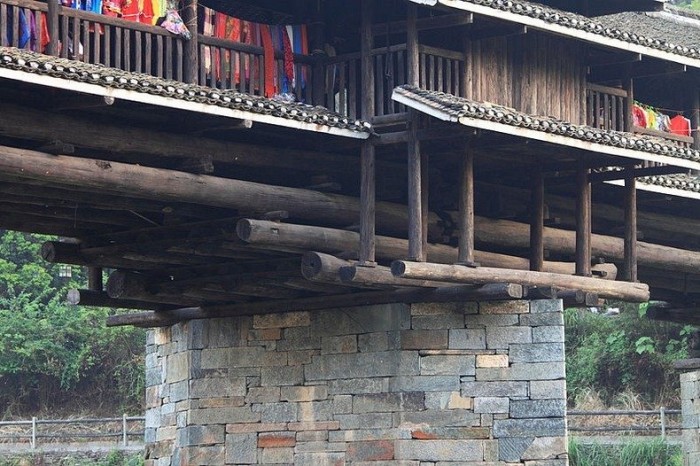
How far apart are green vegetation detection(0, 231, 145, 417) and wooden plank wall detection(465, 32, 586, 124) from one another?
1797 centimetres

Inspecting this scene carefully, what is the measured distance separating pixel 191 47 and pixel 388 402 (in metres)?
3.94

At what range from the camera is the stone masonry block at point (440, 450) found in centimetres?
1369

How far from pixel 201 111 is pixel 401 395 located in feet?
12.6

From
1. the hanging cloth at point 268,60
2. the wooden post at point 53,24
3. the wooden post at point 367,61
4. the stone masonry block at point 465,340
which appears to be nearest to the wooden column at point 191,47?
the hanging cloth at point 268,60

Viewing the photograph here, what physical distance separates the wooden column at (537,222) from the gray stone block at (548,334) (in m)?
0.60

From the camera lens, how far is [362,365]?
1431cm

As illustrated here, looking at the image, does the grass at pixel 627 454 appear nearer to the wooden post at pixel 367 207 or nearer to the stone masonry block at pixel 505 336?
the stone masonry block at pixel 505 336

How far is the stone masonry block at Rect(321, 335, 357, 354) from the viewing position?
568 inches

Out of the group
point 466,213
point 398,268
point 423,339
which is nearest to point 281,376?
point 423,339

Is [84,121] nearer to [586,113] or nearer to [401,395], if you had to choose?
[401,395]

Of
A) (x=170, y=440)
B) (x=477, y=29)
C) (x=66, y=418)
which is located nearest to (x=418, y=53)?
(x=477, y=29)

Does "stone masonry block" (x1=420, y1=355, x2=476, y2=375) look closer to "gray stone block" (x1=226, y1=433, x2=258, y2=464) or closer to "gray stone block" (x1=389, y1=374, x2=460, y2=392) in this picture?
"gray stone block" (x1=389, y1=374, x2=460, y2=392)

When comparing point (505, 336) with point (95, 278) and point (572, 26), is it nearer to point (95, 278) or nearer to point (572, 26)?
point (572, 26)

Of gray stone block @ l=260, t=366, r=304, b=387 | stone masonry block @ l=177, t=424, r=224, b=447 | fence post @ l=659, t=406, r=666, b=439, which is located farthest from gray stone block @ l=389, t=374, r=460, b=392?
fence post @ l=659, t=406, r=666, b=439
